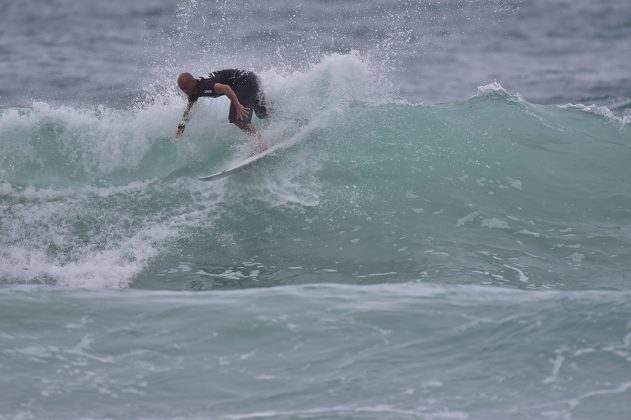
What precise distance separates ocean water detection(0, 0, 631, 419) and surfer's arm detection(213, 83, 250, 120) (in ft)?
2.28

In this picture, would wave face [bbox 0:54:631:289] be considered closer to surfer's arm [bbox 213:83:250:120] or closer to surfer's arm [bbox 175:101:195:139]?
surfer's arm [bbox 213:83:250:120]

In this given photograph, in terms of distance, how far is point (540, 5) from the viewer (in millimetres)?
28141

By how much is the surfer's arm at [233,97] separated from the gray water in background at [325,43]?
8.82 metres

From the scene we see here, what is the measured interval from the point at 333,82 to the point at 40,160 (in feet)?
13.8

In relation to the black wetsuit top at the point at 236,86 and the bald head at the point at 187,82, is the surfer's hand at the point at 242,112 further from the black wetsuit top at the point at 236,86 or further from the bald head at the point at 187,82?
the bald head at the point at 187,82

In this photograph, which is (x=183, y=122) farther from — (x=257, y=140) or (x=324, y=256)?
(x=324, y=256)

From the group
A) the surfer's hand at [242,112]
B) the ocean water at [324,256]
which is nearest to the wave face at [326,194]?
the ocean water at [324,256]

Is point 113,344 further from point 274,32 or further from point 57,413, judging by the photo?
point 274,32

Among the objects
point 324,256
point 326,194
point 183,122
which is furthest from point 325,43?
point 324,256

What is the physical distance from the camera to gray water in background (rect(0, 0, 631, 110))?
2195cm

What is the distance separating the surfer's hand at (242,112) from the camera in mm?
10799

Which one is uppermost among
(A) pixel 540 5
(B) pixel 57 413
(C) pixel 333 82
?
(A) pixel 540 5

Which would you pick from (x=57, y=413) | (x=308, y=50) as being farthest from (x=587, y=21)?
(x=57, y=413)

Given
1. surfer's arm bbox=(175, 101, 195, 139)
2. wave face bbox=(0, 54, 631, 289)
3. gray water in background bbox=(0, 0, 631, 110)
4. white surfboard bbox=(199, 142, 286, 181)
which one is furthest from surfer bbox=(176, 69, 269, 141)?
gray water in background bbox=(0, 0, 631, 110)
